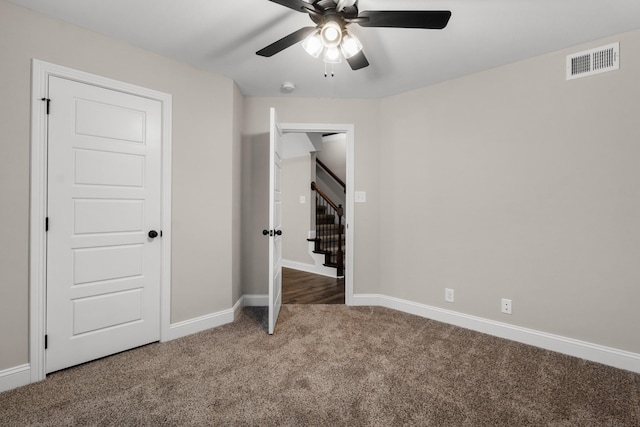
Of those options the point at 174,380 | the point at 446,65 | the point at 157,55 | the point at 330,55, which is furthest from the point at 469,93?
the point at 174,380

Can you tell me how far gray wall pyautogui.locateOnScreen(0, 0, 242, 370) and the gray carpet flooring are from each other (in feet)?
1.49

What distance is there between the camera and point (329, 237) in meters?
5.50

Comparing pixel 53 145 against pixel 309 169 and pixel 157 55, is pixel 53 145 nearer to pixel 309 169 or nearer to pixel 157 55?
pixel 157 55

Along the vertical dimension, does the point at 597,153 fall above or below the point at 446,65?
below

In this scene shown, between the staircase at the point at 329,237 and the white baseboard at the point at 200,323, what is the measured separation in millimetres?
2281

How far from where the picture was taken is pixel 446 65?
8.80 ft

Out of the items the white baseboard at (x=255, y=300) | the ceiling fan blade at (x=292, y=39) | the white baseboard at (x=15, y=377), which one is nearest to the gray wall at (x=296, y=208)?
the white baseboard at (x=255, y=300)

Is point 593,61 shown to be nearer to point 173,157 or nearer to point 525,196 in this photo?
point 525,196

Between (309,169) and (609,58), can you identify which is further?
(309,169)

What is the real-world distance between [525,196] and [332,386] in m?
2.19

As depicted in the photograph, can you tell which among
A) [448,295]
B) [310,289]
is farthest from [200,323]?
[448,295]

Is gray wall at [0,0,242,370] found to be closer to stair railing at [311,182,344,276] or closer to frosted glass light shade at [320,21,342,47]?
frosted glass light shade at [320,21,342,47]

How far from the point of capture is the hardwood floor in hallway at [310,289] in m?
3.76

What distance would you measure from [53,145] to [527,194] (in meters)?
3.62
